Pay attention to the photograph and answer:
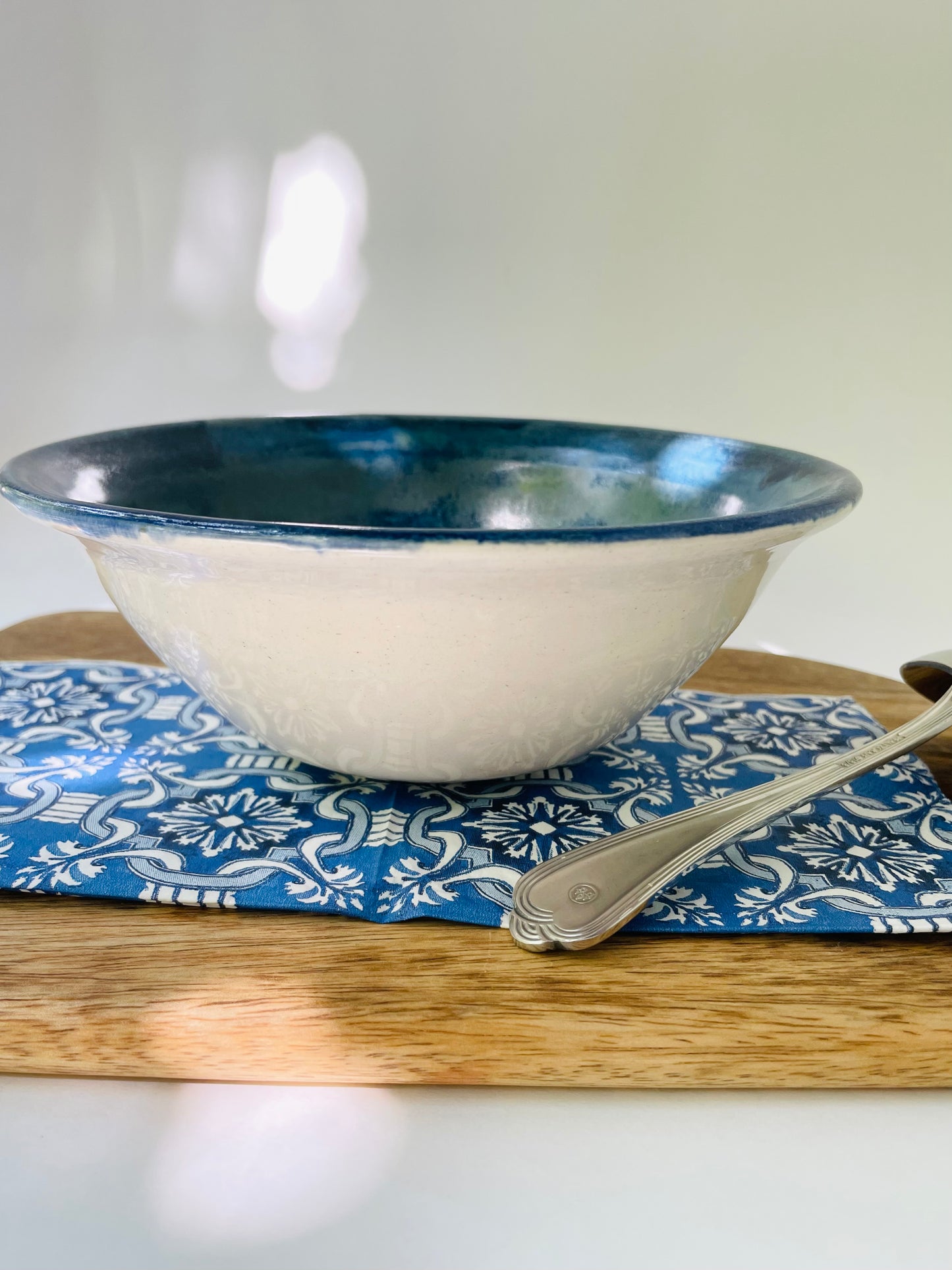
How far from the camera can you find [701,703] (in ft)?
2.73

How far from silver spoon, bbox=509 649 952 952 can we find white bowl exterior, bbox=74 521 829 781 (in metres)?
0.07

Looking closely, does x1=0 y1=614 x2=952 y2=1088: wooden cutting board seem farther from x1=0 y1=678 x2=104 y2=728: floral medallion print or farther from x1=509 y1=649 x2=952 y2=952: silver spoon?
x1=0 y1=678 x2=104 y2=728: floral medallion print

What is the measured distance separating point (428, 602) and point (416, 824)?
0.52 feet

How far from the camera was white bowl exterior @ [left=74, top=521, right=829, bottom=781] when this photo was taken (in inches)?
19.0

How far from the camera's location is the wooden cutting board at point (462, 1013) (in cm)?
48

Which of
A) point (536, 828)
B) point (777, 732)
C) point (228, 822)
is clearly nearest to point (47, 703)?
point (228, 822)

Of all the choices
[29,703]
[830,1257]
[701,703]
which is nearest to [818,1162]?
[830,1257]

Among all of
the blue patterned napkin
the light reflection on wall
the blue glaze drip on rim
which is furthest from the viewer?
the blue glaze drip on rim

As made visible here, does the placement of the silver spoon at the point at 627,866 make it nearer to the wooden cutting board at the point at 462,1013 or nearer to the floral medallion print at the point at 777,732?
the wooden cutting board at the point at 462,1013

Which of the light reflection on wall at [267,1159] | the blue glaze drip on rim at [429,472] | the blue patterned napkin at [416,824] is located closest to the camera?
the light reflection on wall at [267,1159]

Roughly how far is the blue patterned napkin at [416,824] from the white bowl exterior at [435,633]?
4cm

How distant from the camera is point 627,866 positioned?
21.1 inches

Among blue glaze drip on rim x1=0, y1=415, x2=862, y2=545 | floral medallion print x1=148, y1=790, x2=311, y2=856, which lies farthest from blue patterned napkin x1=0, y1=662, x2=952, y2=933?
blue glaze drip on rim x1=0, y1=415, x2=862, y2=545

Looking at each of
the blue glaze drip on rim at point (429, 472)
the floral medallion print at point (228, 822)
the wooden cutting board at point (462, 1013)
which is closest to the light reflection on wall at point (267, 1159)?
the wooden cutting board at point (462, 1013)
